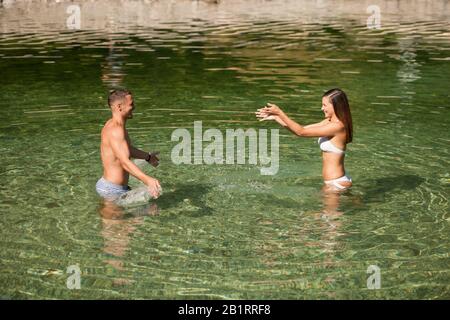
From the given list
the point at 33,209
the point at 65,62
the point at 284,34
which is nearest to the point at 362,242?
the point at 33,209

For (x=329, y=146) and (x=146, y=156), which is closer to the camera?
(x=146, y=156)

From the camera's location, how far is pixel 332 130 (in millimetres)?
8898

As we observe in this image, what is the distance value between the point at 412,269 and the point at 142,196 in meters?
3.13

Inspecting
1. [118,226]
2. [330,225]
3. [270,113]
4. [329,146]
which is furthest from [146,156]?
[330,225]

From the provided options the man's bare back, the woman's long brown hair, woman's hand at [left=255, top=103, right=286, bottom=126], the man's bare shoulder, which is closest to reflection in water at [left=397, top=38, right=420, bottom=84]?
the woman's long brown hair

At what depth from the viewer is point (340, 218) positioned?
27.6ft

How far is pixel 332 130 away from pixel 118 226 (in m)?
2.71

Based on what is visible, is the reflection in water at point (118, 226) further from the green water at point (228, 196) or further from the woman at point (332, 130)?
the woman at point (332, 130)

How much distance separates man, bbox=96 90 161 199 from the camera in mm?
8352

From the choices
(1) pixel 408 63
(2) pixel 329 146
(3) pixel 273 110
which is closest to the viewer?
(3) pixel 273 110

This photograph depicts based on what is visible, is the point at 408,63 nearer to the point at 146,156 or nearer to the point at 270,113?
the point at 270,113

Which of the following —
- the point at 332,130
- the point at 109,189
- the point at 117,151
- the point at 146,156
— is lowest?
the point at 109,189

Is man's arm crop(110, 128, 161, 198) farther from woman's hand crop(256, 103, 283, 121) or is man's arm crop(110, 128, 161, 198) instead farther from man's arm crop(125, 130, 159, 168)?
woman's hand crop(256, 103, 283, 121)
